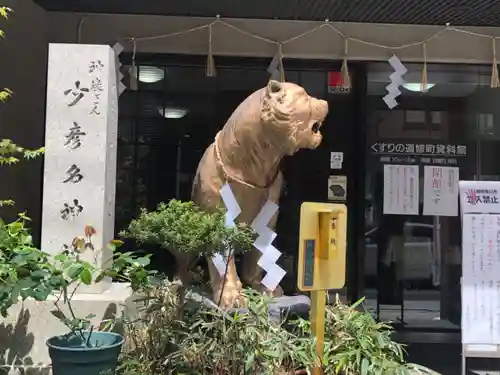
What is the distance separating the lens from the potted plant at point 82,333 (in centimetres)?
312

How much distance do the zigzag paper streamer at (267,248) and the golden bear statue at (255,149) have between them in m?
0.05

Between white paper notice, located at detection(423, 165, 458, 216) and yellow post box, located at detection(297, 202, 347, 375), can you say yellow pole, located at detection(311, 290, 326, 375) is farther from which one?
Result: white paper notice, located at detection(423, 165, 458, 216)

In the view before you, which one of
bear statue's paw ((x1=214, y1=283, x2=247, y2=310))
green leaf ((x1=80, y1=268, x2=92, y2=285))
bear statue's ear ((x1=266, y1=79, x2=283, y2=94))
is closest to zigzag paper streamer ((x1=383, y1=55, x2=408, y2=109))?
bear statue's ear ((x1=266, y1=79, x2=283, y2=94))

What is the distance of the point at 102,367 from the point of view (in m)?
3.16

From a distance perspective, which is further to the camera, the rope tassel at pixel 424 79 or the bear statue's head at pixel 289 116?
the rope tassel at pixel 424 79

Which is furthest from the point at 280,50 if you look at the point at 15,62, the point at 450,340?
the point at 450,340

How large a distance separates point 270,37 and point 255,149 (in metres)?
2.21

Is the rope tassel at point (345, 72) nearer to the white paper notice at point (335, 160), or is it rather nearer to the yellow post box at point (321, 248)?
the white paper notice at point (335, 160)

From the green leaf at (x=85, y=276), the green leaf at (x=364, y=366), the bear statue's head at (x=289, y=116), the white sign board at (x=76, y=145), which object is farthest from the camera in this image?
the white sign board at (x=76, y=145)

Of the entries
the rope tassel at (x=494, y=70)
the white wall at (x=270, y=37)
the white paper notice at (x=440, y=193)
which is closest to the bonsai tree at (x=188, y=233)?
the white wall at (x=270, y=37)

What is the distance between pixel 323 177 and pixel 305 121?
2258 mm

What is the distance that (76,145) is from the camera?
12.7 ft

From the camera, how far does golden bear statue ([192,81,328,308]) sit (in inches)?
149

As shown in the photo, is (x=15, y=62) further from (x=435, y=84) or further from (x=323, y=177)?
(x=435, y=84)
